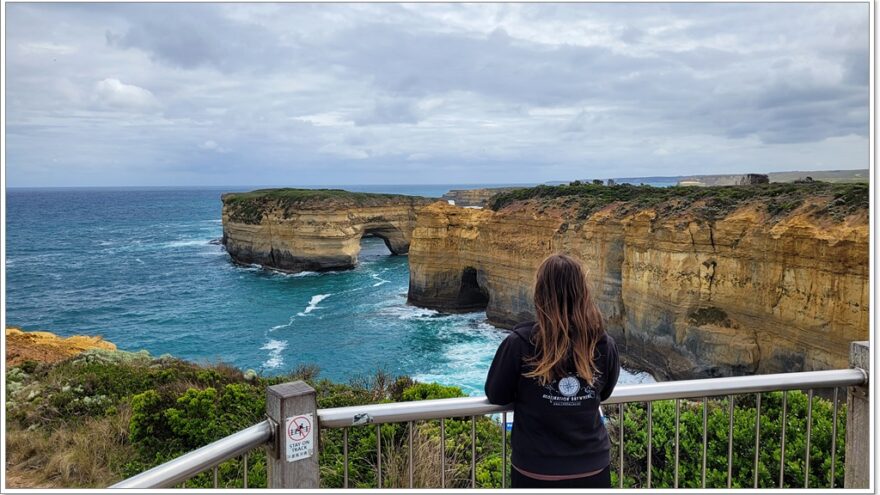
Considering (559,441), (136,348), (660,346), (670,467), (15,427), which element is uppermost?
(559,441)

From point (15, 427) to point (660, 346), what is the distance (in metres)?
19.1

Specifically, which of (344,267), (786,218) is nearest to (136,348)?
(344,267)

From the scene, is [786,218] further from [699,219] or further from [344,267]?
[344,267]

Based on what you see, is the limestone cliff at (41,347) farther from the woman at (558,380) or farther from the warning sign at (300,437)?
the woman at (558,380)

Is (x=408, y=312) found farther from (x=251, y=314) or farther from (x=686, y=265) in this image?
(x=686, y=265)

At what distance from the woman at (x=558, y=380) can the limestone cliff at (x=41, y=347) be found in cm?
1587

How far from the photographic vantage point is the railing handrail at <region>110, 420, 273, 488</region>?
7.88 ft

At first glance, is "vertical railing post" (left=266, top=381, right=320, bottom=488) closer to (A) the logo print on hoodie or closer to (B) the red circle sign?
(B) the red circle sign

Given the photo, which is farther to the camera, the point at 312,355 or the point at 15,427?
the point at 312,355

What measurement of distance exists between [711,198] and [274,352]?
18.7 metres

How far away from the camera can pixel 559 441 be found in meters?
3.02

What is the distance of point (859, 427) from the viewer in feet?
12.4

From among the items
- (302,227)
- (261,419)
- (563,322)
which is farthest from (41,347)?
(302,227)

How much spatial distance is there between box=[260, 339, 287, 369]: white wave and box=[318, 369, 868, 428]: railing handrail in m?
23.8
